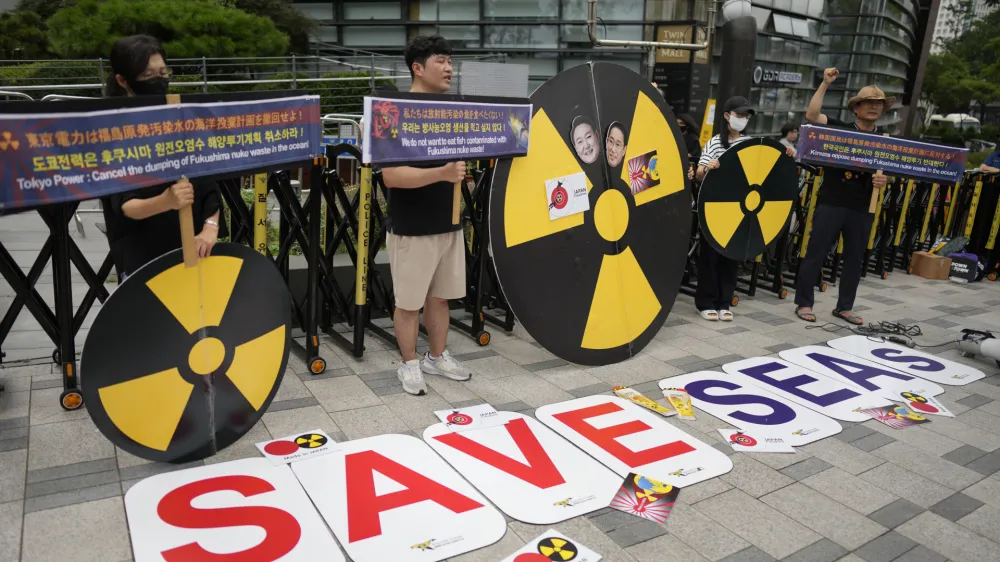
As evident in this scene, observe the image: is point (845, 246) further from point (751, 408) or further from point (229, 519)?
point (229, 519)

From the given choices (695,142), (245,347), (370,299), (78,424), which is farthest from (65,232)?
(695,142)

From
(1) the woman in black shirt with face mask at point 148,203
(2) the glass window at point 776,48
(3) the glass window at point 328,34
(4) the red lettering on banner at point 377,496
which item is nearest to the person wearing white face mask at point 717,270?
(4) the red lettering on banner at point 377,496

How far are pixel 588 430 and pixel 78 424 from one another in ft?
8.13

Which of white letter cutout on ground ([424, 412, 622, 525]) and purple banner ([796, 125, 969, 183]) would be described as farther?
purple banner ([796, 125, 969, 183])

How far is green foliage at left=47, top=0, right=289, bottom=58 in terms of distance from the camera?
571 inches

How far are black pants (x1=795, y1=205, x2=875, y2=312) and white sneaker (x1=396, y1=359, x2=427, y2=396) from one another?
144 inches

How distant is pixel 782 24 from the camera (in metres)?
20.9

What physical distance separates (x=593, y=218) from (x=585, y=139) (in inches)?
19.0

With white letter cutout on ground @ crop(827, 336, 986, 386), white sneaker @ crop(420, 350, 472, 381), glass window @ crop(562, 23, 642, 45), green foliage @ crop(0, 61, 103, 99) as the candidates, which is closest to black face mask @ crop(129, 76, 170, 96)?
white sneaker @ crop(420, 350, 472, 381)

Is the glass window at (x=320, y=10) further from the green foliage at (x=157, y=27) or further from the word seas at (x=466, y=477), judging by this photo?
the word seas at (x=466, y=477)

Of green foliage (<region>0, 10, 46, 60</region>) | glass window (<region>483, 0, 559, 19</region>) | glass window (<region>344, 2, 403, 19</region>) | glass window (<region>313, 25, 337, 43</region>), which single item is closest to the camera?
green foliage (<region>0, 10, 46, 60</region>)

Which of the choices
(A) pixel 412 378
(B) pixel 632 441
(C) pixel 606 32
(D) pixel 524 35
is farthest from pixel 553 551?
(D) pixel 524 35

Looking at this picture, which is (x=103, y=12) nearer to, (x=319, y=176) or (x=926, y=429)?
(x=319, y=176)

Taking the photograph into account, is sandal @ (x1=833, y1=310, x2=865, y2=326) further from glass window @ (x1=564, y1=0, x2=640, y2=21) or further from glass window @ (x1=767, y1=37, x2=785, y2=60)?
glass window @ (x1=767, y1=37, x2=785, y2=60)
